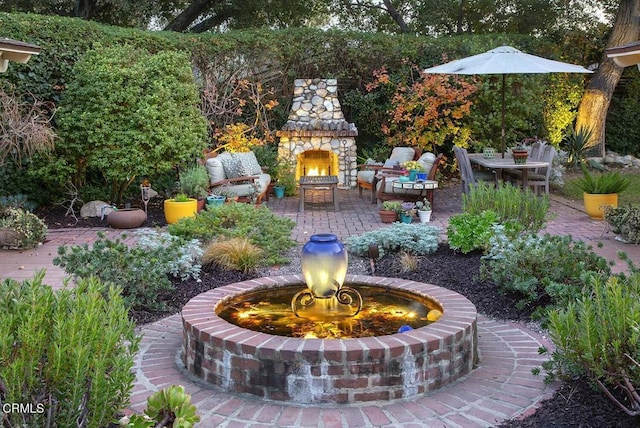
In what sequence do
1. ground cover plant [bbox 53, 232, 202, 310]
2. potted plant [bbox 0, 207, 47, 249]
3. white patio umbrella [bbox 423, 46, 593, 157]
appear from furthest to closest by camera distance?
white patio umbrella [bbox 423, 46, 593, 157] → potted plant [bbox 0, 207, 47, 249] → ground cover plant [bbox 53, 232, 202, 310]

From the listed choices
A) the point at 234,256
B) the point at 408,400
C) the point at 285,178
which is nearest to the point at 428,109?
the point at 285,178

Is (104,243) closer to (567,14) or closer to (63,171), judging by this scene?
(63,171)

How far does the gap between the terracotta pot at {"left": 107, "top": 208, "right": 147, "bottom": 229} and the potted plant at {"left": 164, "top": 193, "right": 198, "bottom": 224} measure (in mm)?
404

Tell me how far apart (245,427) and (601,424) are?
1.73 meters

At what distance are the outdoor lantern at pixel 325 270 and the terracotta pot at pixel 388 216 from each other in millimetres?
4807

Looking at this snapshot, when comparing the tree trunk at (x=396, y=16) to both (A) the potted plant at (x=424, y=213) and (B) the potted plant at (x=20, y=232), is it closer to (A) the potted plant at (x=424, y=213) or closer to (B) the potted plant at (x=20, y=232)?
(A) the potted plant at (x=424, y=213)

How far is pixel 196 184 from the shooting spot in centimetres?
967

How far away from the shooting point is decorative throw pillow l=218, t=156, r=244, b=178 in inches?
420

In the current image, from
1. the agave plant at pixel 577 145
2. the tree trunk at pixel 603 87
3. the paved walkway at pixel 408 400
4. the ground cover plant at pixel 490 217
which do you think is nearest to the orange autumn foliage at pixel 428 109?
the agave plant at pixel 577 145

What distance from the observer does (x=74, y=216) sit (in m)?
9.64

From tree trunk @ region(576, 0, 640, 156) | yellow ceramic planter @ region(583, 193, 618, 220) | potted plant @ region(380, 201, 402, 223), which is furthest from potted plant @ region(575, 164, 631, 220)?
tree trunk @ region(576, 0, 640, 156)

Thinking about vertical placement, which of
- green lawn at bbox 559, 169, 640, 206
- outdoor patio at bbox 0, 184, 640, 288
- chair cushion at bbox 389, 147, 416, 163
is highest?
chair cushion at bbox 389, 147, 416, 163

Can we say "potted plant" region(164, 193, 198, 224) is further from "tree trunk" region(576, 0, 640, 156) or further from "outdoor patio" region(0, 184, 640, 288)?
"tree trunk" region(576, 0, 640, 156)

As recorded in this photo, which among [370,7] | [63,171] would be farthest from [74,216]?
[370,7]
